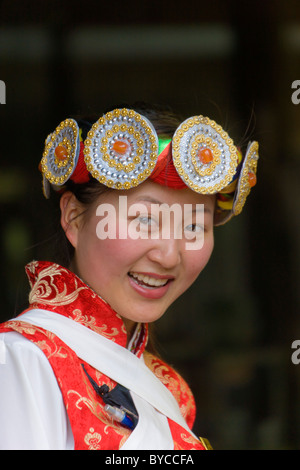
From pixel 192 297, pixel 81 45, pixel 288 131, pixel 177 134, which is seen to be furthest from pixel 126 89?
pixel 177 134

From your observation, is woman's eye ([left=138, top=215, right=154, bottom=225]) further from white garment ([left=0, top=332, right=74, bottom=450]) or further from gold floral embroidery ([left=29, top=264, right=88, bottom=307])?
white garment ([left=0, top=332, right=74, bottom=450])

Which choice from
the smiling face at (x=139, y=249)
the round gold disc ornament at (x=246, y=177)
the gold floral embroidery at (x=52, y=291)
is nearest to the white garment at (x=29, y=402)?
the gold floral embroidery at (x=52, y=291)

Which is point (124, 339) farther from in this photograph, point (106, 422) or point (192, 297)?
point (192, 297)

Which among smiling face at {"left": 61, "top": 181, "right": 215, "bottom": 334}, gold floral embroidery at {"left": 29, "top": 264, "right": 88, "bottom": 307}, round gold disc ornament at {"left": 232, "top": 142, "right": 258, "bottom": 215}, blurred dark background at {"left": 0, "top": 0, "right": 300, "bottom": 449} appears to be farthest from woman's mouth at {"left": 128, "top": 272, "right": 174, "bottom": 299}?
blurred dark background at {"left": 0, "top": 0, "right": 300, "bottom": 449}

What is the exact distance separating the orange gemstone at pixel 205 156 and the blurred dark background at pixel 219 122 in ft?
2.02

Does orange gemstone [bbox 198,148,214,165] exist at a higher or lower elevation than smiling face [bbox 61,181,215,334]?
higher

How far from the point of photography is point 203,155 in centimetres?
144

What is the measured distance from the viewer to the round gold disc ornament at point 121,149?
4.51ft

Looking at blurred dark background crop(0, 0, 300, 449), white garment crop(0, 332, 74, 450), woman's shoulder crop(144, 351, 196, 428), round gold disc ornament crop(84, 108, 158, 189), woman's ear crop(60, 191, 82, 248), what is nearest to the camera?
white garment crop(0, 332, 74, 450)

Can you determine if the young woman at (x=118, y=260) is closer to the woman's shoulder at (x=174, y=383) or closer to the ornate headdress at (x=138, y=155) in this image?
the ornate headdress at (x=138, y=155)

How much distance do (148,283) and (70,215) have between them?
9.0 inches

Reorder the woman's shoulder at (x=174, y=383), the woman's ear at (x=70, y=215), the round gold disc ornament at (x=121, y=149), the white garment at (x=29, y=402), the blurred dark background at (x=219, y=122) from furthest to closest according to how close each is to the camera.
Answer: the blurred dark background at (x=219, y=122) → the woman's shoulder at (x=174, y=383) → the woman's ear at (x=70, y=215) → the round gold disc ornament at (x=121, y=149) → the white garment at (x=29, y=402)

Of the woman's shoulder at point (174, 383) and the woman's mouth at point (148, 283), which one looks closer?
the woman's mouth at point (148, 283)

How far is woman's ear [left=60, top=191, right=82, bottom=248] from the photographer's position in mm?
1476
